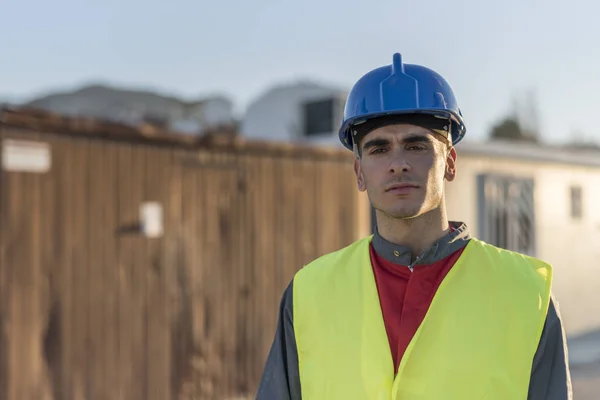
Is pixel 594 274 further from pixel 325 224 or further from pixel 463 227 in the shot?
pixel 463 227

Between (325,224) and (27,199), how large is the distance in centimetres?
370

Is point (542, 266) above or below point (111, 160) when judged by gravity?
below

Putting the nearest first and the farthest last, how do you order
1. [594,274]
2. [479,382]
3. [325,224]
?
[479,382] < [325,224] < [594,274]

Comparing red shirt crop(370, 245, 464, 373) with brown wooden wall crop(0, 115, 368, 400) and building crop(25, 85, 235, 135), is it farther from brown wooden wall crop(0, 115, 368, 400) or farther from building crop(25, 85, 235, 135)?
building crop(25, 85, 235, 135)

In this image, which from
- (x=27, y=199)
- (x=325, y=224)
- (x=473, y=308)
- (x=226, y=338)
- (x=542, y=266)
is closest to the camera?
(x=473, y=308)

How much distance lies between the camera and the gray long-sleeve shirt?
2.03 metres

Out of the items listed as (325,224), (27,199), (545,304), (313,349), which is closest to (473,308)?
(545,304)

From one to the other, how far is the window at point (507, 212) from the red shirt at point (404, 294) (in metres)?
10.0

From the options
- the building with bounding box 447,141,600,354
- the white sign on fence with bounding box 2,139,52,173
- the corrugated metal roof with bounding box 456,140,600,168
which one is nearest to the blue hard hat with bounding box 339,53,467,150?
the white sign on fence with bounding box 2,139,52,173

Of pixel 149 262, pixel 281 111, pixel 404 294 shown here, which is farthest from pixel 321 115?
pixel 404 294

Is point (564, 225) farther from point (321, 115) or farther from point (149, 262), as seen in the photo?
point (149, 262)

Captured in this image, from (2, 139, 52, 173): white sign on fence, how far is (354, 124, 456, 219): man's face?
4.43m

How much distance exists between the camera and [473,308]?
2.14 m

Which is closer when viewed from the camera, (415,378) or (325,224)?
(415,378)
